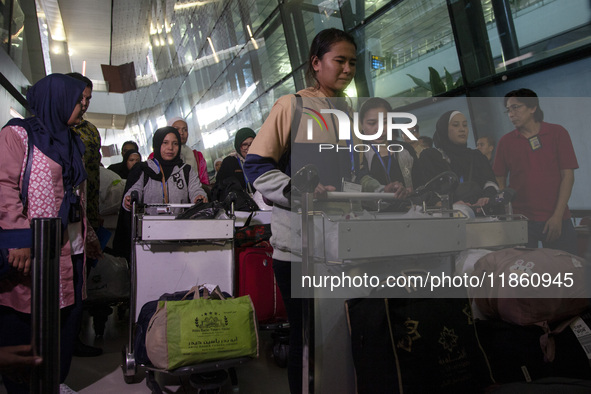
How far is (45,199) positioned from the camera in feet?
6.06

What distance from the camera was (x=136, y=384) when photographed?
2.54 metres

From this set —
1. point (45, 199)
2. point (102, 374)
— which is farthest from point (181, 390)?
point (45, 199)

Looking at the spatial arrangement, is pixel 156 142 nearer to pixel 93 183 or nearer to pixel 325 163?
pixel 93 183

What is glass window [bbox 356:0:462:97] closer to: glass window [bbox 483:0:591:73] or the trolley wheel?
glass window [bbox 483:0:591:73]

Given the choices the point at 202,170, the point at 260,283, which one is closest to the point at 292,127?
the point at 260,283

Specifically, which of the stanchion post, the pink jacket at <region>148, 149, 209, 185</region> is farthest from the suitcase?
the pink jacket at <region>148, 149, 209, 185</region>

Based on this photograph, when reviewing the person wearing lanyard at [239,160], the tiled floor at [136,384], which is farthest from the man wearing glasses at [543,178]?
the person wearing lanyard at [239,160]

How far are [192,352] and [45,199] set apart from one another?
94cm

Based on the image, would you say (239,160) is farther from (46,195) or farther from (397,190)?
(397,190)

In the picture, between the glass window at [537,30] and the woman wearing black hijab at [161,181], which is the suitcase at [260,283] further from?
the glass window at [537,30]

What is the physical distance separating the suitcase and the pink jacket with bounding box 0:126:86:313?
121cm

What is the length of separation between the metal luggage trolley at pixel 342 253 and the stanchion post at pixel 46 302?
67 centimetres

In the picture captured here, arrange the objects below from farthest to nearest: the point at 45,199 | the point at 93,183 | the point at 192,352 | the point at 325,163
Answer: the point at 93,183 < the point at 192,352 < the point at 45,199 < the point at 325,163

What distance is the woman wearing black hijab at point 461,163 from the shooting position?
6.75ft
